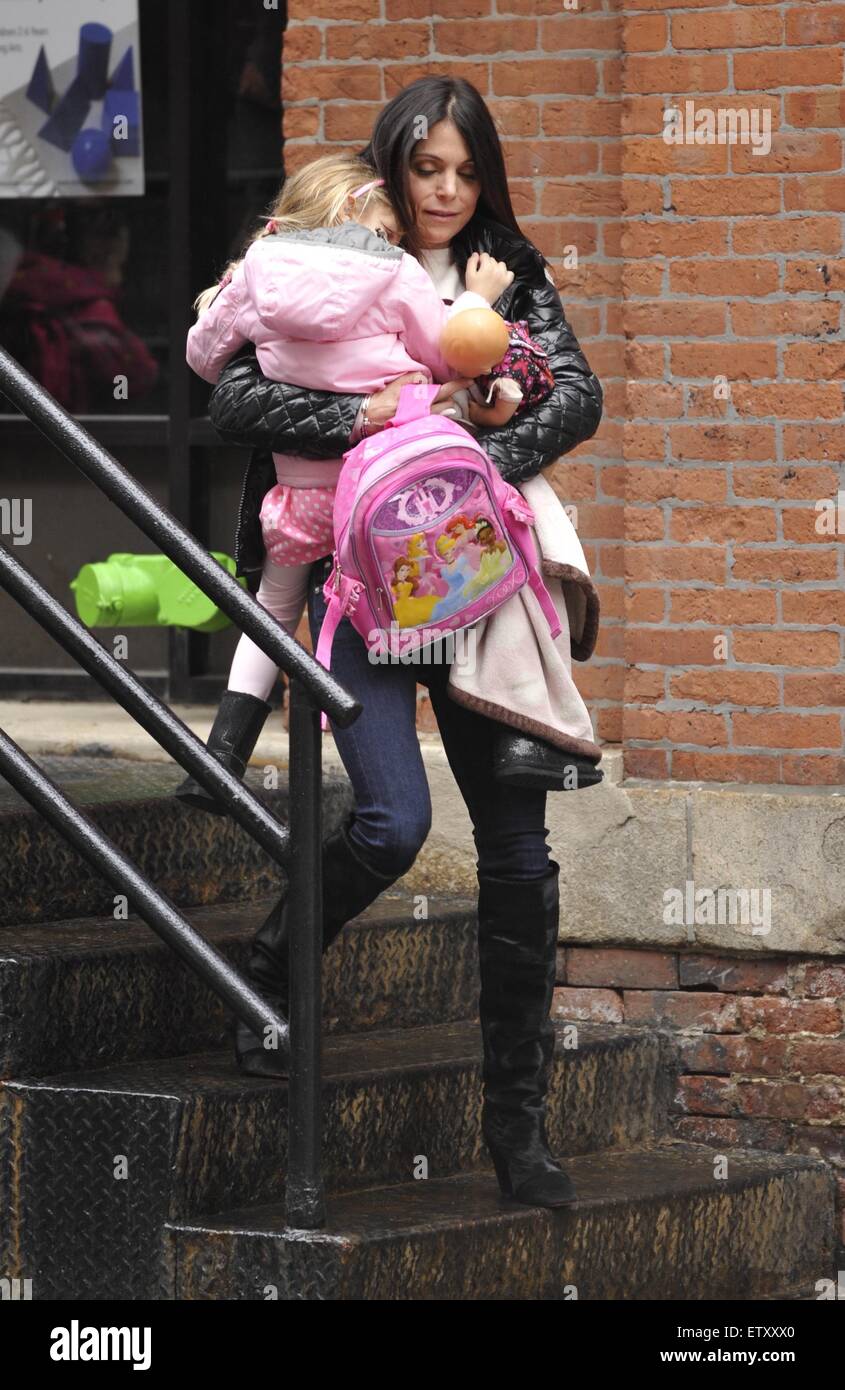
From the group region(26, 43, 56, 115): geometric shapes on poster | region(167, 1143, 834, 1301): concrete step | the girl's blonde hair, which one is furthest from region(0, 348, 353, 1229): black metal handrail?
region(26, 43, 56, 115): geometric shapes on poster

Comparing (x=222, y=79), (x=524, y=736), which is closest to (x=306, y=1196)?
(x=524, y=736)

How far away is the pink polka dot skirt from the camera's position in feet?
12.3

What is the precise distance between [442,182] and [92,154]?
2.66 m

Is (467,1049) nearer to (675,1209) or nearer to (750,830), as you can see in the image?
(675,1209)

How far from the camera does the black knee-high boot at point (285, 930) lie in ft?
12.5

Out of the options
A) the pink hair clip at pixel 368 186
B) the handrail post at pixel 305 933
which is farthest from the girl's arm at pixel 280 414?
the handrail post at pixel 305 933

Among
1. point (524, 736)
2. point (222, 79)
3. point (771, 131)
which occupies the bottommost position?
point (524, 736)

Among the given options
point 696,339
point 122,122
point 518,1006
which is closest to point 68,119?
point 122,122

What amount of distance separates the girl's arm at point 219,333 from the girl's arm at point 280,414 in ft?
0.13

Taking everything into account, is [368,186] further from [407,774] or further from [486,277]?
[407,774]

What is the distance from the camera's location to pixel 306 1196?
357cm

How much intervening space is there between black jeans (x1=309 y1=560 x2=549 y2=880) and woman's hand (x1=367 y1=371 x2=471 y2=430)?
0.36 m

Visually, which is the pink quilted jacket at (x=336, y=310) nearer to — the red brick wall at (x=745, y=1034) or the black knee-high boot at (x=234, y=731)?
the black knee-high boot at (x=234, y=731)
